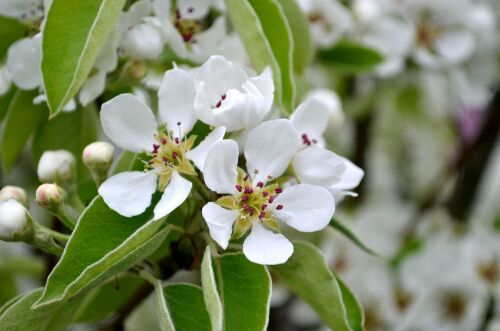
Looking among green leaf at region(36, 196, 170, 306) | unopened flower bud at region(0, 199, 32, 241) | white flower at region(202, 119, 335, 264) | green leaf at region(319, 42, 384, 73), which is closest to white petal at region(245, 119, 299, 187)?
white flower at region(202, 119, 335, 264)

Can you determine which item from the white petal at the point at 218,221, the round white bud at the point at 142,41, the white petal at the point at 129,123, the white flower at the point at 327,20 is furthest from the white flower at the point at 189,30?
the white flower at the point at 327,20

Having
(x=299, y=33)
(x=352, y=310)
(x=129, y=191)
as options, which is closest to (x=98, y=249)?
(x=129, y=191)

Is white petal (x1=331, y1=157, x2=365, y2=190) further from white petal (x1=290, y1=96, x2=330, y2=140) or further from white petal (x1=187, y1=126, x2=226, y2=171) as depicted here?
white petal (x1=187, y1=126, x2=226, y2=171)

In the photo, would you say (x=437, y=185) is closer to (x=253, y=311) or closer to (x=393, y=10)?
(x=393, y=10)

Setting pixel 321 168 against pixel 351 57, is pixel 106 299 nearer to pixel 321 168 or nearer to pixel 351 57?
pixel 321 168

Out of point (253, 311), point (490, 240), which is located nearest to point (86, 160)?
point (253, 311)
